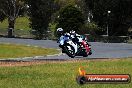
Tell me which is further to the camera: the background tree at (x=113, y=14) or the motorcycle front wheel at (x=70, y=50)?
the background tree at (x=113, y=14)

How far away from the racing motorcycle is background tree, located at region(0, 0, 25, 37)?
61.4m

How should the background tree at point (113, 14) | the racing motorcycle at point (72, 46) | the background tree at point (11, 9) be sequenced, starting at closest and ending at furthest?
the racing motorcycle at point (72, 46)
the background tree at point (113, 14)
the background tree at point (11, 9)

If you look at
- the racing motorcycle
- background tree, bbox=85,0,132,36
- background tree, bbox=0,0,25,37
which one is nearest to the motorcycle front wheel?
the racing motorcycle

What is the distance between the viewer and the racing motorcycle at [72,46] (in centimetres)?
1038

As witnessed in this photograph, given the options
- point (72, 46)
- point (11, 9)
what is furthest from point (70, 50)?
point (11, 9)

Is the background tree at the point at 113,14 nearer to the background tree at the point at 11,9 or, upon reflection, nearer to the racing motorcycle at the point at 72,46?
the background tree at the point at 11,9

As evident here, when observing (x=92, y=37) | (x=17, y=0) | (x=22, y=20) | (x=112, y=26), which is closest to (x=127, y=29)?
(x=112, y=26)

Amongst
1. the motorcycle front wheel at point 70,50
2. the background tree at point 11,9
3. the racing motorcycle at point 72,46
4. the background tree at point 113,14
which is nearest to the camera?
the racing motorcycle at point 72,46

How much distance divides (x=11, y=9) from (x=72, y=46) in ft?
222

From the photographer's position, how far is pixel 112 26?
223 ft

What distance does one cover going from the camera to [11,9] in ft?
254

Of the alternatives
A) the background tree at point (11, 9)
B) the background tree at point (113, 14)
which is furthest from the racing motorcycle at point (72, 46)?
the background tree at point (11, 9)

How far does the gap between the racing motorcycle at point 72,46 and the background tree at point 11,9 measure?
61360 millimetres

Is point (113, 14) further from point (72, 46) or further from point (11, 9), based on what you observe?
point (72, 46)
